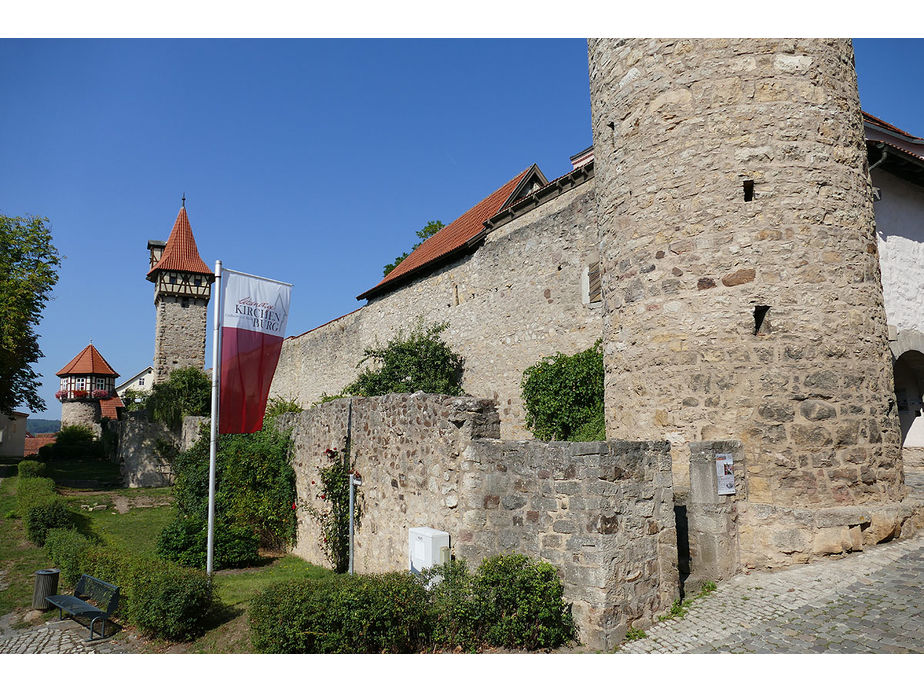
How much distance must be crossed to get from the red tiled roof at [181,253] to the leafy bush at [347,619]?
36661 millimetres

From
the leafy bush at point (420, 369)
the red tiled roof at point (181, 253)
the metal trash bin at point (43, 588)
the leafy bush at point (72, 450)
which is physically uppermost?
the red tiled roof at point (181, 253)

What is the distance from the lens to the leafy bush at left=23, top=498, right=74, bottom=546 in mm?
A: 10820

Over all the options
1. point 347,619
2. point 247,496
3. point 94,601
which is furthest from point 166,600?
point 247,496

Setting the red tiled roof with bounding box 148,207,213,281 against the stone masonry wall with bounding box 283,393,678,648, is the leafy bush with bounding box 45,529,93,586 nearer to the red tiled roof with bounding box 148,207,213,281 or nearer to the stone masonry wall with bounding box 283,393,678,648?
the stone masonry wall with bounding box 283,393,678,648

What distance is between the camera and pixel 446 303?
17.9m

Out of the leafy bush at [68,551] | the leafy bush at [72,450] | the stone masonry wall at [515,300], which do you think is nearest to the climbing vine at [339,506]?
the leafy bush at [68,551]

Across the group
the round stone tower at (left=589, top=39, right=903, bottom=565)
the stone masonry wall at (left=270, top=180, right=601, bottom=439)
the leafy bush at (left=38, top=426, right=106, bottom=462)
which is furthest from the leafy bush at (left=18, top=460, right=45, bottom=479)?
the round stone tower at (left=589, top=39, right=903, bottom=565)


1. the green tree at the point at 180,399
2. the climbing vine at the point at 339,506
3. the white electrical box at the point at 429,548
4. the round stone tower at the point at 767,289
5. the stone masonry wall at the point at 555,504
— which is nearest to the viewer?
the stone masonry wall at the point at 555,504

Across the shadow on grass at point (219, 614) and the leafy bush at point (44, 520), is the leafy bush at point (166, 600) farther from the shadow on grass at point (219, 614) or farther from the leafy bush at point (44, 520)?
the leafy bush at point (44, 520)

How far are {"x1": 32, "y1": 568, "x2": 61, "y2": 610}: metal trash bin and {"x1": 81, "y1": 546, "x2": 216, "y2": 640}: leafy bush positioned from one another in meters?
1.27

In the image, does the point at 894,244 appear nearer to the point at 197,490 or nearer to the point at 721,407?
the point at 721,407

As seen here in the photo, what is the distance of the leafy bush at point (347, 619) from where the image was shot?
185 inches

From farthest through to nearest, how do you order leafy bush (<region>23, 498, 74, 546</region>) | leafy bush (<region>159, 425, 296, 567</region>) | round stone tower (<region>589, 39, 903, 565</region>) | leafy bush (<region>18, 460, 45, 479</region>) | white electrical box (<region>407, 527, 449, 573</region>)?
leafy bush (<region>18, 460, 45, 479</region>) < leafy bush (<region>23, 498, 74, 546</region>) < leafy bush (<region>159, 425, 296, 567</region>) < round stone tower (<region>589, 39, 903, 565</region>) < white electrical box (<region>407, 527, 449, 573</region>)

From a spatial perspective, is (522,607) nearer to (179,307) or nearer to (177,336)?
(177,336)
